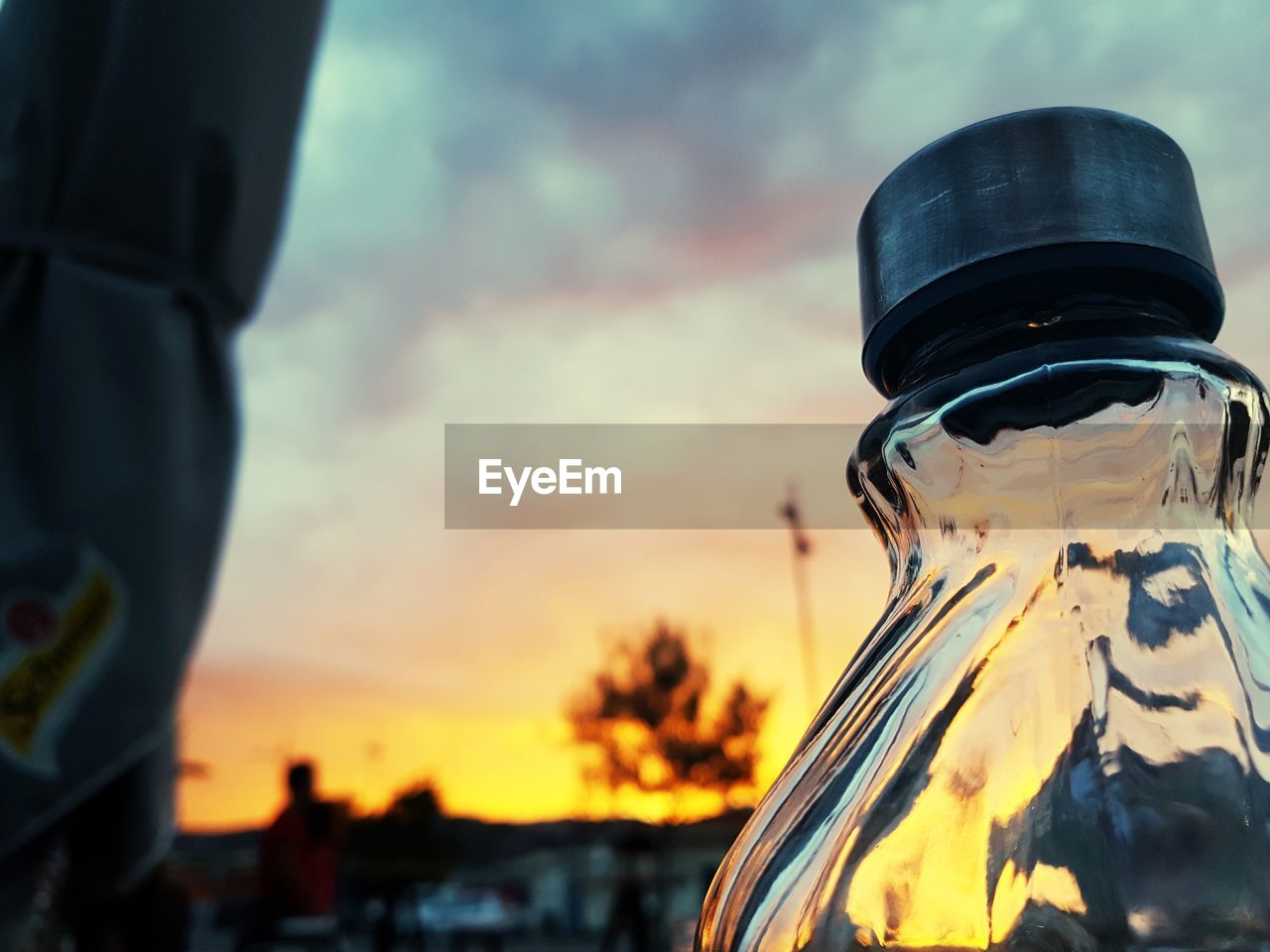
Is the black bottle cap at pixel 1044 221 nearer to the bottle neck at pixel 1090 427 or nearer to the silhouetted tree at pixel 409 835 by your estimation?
the bottle neck at pixel 1090 427

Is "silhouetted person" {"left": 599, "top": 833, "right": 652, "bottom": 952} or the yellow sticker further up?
the yellow sticker

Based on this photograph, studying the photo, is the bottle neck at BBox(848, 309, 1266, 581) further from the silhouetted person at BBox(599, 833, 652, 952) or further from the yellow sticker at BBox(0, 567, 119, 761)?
the silhouetted person at BBox(599, 833, 652, 952)

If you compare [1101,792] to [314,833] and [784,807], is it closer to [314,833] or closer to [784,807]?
[784,807]

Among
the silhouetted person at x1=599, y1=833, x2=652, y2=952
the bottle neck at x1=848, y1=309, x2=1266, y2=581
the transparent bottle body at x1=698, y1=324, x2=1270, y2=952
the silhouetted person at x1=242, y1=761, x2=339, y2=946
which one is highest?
the bottle neck at x1=848, y1=309, x2=1266, y2=581

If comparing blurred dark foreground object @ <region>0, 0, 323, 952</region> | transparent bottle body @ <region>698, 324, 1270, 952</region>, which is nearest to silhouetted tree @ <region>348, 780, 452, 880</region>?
blurred dark foreground object @ <region>0, 0, 323, 952</region>

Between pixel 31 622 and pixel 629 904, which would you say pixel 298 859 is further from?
pixel 629 904

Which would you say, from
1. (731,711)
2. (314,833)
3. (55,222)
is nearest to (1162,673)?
(55,222)
